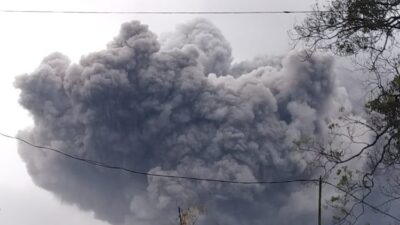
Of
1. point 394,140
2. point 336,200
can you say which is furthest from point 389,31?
point 336,200

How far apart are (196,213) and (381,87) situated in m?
24.0

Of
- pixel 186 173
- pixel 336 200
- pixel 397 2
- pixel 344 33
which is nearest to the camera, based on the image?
pixel 397 2

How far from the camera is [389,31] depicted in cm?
1330

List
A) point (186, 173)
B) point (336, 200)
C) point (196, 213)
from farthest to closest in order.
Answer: point (186, 173) < point (196, 213) < point (336, 200)

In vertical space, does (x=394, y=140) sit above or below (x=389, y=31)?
below

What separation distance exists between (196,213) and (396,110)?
24405mm

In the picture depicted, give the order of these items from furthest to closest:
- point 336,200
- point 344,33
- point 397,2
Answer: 1. point 336,200
2. point 344,33
3. point 397,2

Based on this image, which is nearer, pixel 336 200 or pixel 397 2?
pixel 397 2

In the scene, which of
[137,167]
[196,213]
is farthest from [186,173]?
[196,213]

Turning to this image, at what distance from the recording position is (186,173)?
91.2 meters

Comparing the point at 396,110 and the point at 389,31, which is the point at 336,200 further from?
the point at 389,31

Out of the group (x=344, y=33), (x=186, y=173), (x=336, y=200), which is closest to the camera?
(x=344, y=33)

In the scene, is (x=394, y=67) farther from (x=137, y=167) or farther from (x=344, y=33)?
(x=137, y=167)

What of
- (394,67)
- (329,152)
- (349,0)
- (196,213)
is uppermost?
(196,213)
